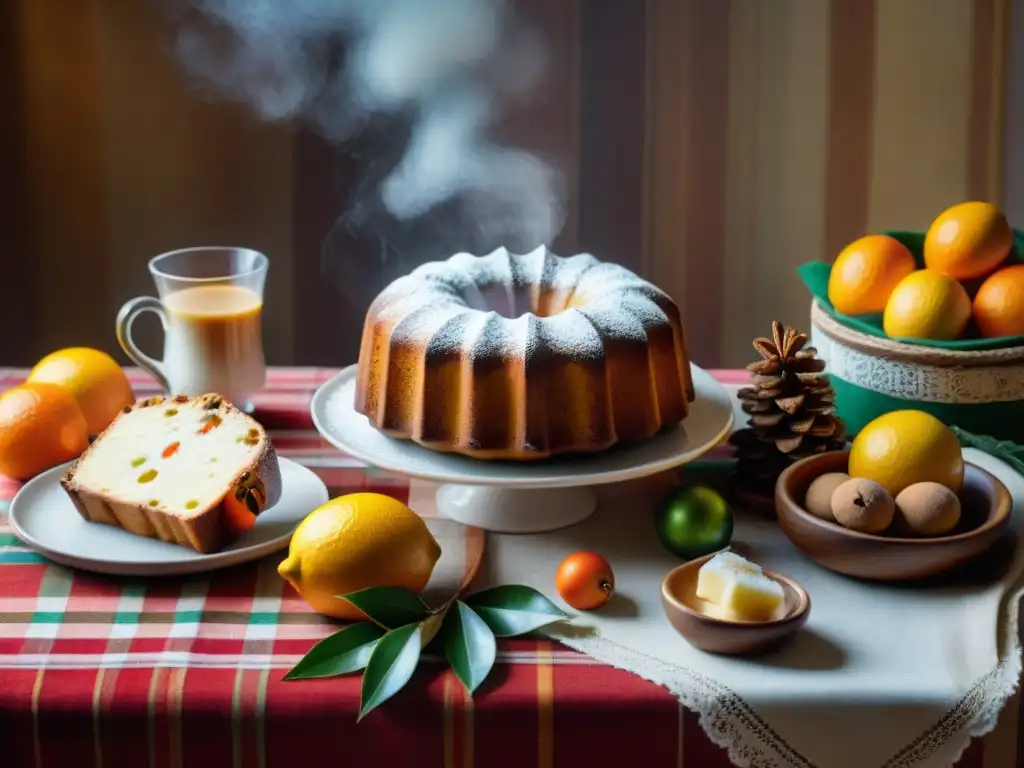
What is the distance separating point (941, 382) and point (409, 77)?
50.0 inches

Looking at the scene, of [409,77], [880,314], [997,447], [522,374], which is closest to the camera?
[522,374]

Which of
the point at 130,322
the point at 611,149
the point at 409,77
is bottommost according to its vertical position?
→ the point at 130,322

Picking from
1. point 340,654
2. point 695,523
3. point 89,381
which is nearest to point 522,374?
point 695,523

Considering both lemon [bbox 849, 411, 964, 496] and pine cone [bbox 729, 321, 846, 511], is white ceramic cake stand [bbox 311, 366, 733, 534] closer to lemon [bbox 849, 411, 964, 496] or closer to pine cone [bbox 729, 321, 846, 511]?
pine cone [bbox 729, 321, 846, 511]

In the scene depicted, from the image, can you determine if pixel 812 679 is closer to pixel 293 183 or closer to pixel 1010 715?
pixel 1010 715

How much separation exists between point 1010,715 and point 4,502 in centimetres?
97

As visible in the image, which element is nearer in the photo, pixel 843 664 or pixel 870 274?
pixel 843 664

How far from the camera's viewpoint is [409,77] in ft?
7.48

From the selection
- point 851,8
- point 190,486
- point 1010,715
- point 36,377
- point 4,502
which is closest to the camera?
point 1010,715

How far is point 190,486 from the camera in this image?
1189mm

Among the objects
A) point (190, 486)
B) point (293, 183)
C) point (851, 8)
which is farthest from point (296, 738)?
point (851, 8)

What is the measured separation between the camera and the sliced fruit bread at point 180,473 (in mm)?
1150

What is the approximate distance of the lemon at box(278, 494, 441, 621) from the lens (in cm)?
103

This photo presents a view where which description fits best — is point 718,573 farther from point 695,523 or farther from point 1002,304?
point 1002,304
